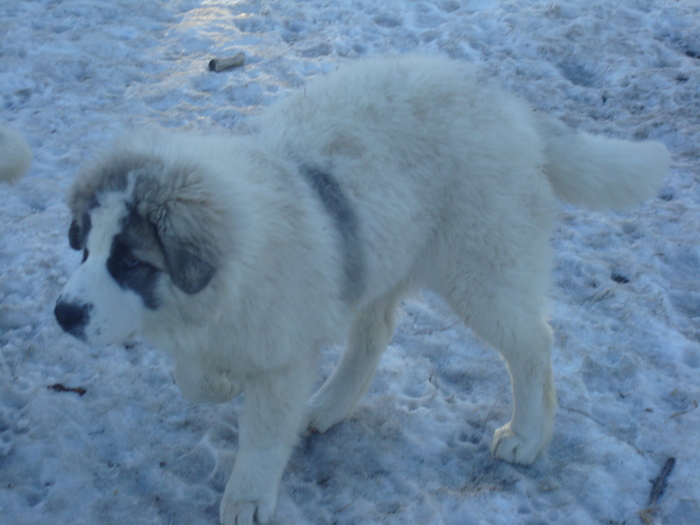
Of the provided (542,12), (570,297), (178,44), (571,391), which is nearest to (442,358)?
(571,391)

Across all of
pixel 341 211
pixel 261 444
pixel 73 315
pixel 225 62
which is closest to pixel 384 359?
pixel 261 444

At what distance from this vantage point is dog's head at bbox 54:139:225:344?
2.19 meters

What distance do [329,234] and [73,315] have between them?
3.22 feet

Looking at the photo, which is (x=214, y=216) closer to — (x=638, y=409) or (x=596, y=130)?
(x=638, y=409)

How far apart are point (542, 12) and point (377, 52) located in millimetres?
2081

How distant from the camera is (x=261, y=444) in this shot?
105 inches

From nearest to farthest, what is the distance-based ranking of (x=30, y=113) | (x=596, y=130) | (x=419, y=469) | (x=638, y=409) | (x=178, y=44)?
(x=419, y=469) → (x=638, y=409) → (x=30, y=113) → (x=596, y=130) → (x=178, y=44)

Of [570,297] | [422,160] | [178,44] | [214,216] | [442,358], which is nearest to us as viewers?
[214,216]

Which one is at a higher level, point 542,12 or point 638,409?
point 542,12

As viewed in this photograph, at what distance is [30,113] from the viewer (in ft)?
17.1

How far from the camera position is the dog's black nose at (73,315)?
216 centimetres

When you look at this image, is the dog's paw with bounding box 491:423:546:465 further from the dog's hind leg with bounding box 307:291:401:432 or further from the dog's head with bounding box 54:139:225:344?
the dog's head with bounding box 54:139:225:344

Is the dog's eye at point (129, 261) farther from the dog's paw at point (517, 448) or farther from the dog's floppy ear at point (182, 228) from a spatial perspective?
the dog's paw at point (517, 448)

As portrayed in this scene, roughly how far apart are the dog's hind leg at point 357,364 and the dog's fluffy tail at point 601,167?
3.28 ft
